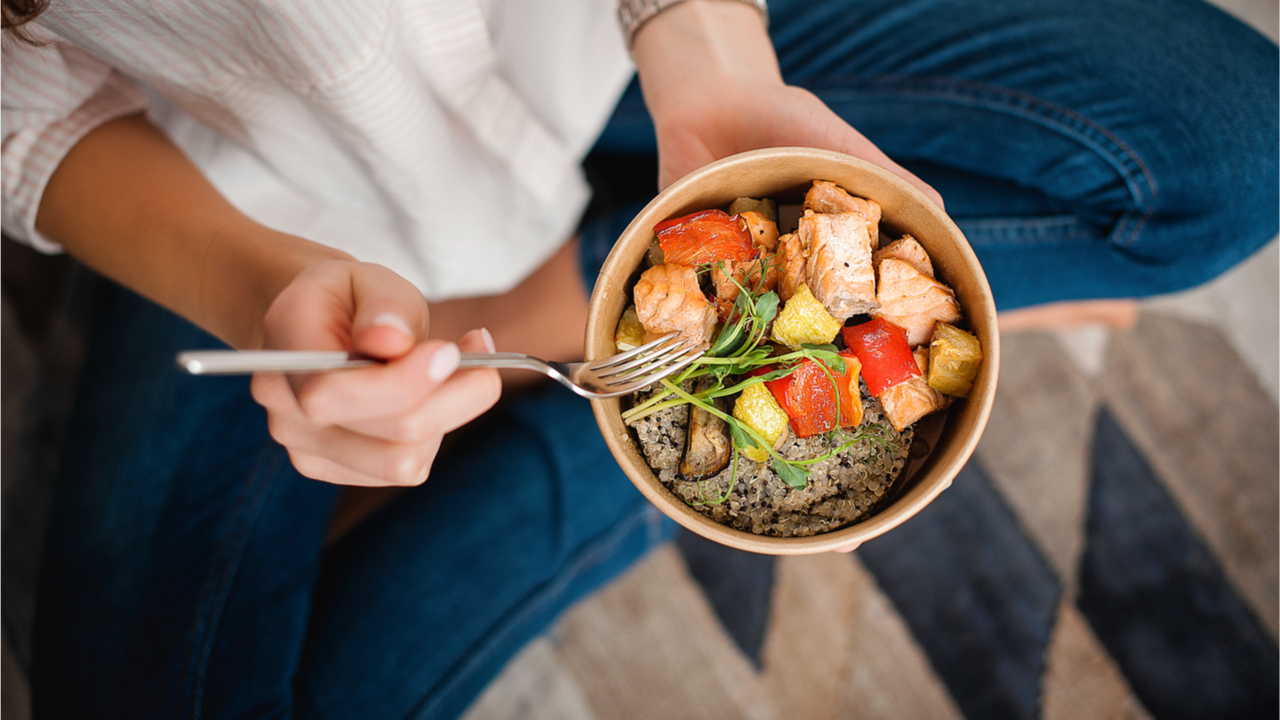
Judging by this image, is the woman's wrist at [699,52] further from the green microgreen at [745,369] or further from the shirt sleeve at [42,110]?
the shirt sleeve at [42,110]

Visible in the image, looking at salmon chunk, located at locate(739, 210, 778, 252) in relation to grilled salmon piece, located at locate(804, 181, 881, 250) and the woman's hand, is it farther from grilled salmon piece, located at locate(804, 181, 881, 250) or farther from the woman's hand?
the woman's hand

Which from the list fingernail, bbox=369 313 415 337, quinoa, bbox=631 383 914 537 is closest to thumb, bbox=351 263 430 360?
fingernail, bbox=369 313 415 337

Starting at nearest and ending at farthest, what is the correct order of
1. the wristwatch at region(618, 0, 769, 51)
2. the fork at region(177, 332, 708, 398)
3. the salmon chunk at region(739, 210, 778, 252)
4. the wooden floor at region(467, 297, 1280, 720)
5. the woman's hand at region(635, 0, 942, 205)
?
the fork at region(177, 332, 708, 398) < the salmon chunk at region(739, 210, 778, 252) < the woman's hand at region(635, 0, 942, 205) < the wristwatch at region(618, 0, 769, 51) < the wooden floor at region(467, 297, 1280, 720)

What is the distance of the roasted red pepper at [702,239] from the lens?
752mm

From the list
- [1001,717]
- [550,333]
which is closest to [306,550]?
[550,333]

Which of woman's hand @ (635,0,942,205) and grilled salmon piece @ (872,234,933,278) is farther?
woman's hand @ (635,0,942,205)

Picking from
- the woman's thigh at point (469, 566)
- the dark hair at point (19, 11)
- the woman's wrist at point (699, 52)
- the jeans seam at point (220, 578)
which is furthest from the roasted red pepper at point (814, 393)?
the jeans seam at point (220, 578)

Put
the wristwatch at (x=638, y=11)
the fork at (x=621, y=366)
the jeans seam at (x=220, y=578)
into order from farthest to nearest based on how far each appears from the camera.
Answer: the jeans seam at (x=220, y=578), the wristwatch at (x=638, y=11), the fork at (x=621, y=366)

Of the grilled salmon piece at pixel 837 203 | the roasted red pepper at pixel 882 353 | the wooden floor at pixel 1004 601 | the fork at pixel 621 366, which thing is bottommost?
the wooden floor at pixel 1004 601

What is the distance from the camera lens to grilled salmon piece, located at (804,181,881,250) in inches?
30.5

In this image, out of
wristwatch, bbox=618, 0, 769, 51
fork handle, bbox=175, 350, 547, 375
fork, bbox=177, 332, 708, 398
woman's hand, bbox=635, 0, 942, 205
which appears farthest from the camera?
wristwatch, bbox=618, 0, 769, 51

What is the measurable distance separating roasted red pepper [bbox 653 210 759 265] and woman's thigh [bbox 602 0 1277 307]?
23.1 inches

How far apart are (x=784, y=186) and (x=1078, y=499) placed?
1511 millimetres

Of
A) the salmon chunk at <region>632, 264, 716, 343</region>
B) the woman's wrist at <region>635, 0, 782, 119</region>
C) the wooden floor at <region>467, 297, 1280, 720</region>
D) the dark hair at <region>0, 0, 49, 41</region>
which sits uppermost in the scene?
the dark hair at <region>0, 0, 49, 41</region>
